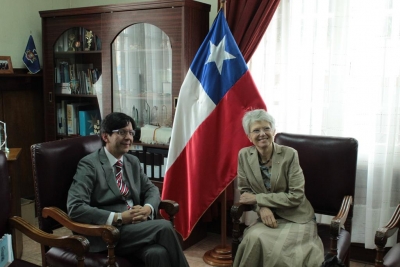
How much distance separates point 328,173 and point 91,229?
53.3 inches

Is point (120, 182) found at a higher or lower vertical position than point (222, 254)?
→ higher

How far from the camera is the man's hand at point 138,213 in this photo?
2271 mm

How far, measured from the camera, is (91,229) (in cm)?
208

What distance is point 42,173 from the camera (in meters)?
2.28

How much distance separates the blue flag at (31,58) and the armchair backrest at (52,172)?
1857 mm

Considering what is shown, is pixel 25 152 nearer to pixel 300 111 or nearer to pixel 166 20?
pixel 166 20

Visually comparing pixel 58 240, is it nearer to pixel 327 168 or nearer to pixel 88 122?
pixel 327 168

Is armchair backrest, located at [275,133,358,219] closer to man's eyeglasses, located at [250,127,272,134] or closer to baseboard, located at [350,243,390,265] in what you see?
man's eyeglasses, located at [250,127,272,134]

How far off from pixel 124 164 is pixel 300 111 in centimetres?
133

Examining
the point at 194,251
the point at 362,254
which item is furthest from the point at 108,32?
the point at 362,254

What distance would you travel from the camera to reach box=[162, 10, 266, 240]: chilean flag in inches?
116

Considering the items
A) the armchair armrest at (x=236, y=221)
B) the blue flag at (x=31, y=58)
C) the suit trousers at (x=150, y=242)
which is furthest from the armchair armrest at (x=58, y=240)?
the blue flag at (x=31, y=58)

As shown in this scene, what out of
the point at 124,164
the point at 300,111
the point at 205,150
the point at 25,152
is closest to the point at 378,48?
the point at 300,111

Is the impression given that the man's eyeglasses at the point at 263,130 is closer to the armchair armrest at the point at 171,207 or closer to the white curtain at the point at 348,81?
the armchair armrest at the point at 171,207
